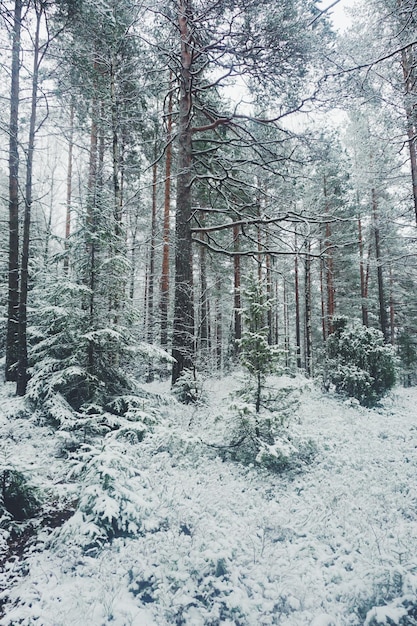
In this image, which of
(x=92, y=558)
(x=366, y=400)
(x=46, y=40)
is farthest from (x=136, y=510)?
(x=46, y=40)

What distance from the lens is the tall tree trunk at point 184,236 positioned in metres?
8.12

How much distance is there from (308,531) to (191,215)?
7370 millimetres

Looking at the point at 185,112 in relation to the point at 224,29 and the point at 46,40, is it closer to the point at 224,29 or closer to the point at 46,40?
the point at 224,29

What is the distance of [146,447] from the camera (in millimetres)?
5262

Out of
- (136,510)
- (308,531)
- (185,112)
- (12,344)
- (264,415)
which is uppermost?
(185,112)

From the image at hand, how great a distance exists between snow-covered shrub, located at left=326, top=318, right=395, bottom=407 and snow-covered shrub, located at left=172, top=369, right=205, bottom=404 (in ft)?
16.6

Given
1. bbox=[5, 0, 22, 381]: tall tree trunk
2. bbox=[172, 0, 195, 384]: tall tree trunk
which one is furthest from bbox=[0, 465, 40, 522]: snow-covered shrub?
bbox=[5, 0, 22, 381]: tall tree trunk

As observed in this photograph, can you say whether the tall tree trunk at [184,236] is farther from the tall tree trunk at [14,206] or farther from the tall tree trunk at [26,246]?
the tall tree trunk at [14,206]

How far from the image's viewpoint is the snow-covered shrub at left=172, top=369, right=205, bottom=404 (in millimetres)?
7641

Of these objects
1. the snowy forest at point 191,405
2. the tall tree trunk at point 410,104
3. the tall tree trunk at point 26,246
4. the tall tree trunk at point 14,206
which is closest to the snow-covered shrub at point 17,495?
the snowy forest at point 191,405

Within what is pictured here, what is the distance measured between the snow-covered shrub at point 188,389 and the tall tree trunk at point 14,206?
13.7ft

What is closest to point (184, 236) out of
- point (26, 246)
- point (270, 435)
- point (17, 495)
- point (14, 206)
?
point (26, 246)

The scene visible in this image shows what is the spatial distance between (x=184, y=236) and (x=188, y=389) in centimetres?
401

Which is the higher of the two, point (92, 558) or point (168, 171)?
point (168, 171)
